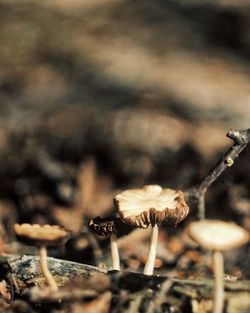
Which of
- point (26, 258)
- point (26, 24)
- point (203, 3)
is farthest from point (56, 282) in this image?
point (203, 3)

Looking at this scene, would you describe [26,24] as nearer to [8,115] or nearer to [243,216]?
[8,115]

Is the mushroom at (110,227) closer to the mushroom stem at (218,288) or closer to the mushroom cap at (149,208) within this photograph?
the mushroom cap at (149,208)

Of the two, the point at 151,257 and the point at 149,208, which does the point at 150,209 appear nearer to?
the point at 149,208

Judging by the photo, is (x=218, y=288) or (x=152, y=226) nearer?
(x=218, y=288)

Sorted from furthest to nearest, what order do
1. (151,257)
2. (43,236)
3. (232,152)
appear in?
1. (232,152)
2. (151,257)
3. (43,236)

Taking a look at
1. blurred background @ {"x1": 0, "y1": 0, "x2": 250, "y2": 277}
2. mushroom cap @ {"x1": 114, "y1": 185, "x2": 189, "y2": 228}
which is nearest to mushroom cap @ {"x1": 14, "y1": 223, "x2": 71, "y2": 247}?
mushroom cap @ {"x1": 114, "y1": 185, "x2": 189, "y2": 228}

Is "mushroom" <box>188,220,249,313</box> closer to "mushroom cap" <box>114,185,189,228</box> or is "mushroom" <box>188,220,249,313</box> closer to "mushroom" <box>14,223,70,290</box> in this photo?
"mushroom cap" <box>114,185,189,228</box>

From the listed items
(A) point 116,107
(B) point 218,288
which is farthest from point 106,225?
(A) point 116,107
